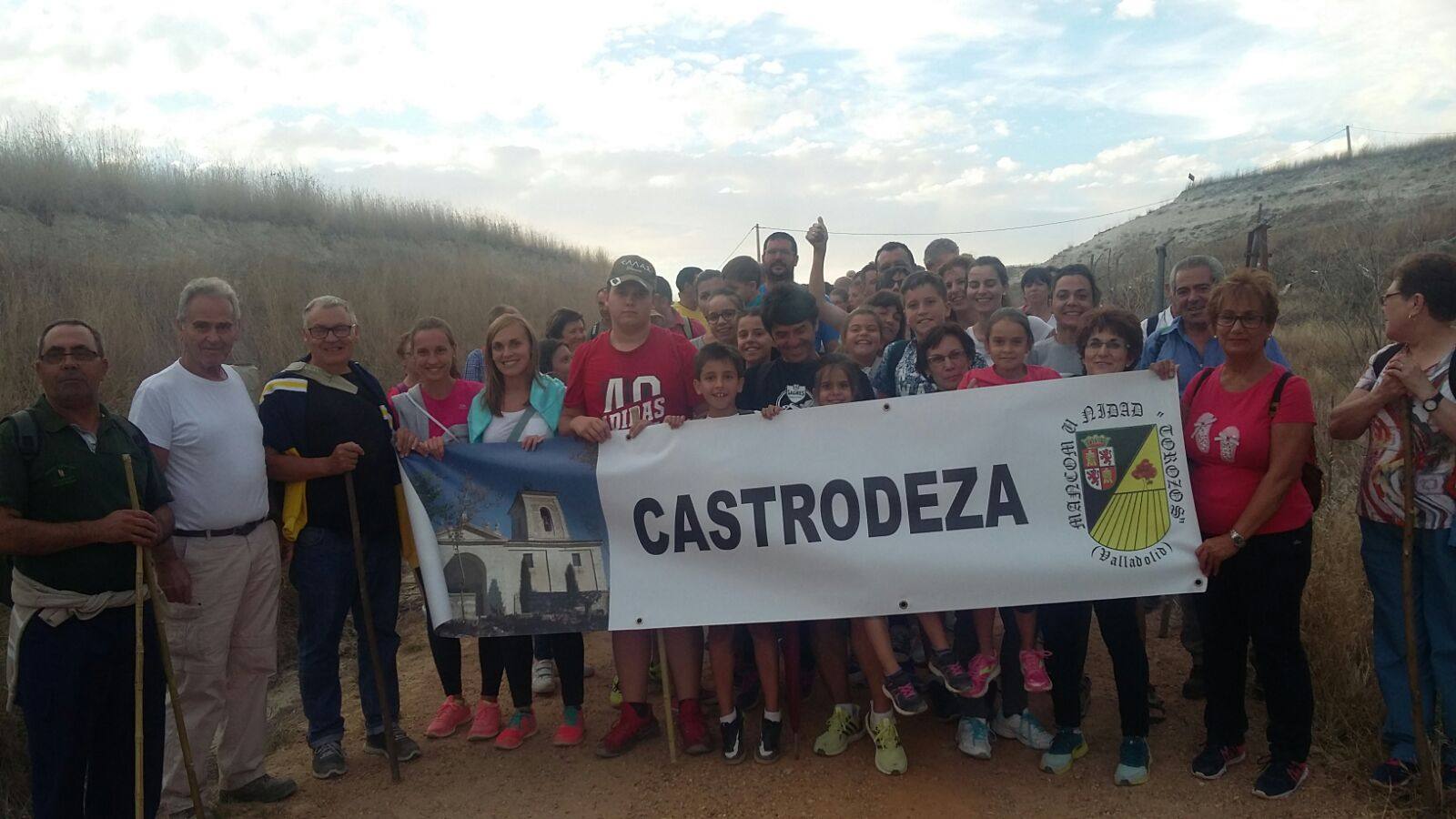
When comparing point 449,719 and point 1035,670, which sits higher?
point 1035,670

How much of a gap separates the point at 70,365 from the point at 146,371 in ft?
24.1

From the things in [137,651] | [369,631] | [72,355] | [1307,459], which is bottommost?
[369,631]

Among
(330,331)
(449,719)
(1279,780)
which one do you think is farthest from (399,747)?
(1279,780)

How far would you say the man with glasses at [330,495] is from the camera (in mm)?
4328

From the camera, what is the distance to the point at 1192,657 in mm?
5078

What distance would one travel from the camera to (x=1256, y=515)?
3.59 m

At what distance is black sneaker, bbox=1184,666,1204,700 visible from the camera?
4781mm

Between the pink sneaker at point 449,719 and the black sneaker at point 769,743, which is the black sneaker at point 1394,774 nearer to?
the black sneaker at point 769,743

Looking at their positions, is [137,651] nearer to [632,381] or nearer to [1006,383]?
[632,381]

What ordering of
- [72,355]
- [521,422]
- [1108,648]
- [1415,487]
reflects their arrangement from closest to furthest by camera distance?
[72,355] < [1415,487] < [1108,648] < [521,422]

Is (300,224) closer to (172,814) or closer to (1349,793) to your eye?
(172,814)

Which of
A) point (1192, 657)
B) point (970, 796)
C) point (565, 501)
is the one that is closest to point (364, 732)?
point (565, 501)

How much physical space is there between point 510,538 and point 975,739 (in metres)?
2.55

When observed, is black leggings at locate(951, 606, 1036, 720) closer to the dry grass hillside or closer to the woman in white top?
the woman in white top
